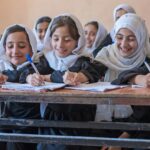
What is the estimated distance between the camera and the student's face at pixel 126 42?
215 cm

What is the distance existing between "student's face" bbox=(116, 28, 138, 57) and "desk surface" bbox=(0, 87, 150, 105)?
0.62 metres

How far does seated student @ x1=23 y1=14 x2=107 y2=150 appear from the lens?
190 cm

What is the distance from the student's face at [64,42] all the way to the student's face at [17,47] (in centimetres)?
20

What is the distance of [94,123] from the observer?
1698mm

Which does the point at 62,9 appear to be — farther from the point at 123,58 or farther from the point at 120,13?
the point at 123,58

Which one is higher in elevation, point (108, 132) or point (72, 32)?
point (72, 32)

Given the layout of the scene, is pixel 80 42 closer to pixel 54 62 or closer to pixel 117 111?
pixel 54 62

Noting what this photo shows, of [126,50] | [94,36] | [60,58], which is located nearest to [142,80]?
[126,50]

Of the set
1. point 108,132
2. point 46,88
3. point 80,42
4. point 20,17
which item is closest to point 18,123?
point 46,88

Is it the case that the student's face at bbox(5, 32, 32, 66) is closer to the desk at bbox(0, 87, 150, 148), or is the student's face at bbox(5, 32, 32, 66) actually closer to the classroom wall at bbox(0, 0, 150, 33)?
the desk at bbox(0, 87, 150, 148)

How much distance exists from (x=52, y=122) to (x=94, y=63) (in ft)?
1.66

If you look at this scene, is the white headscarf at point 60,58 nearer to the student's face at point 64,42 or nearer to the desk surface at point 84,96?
the student's face at point 64,42

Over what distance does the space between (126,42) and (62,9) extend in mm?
3298

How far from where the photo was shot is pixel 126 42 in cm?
215
